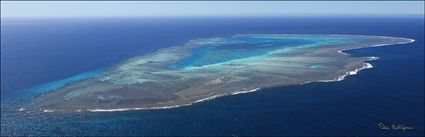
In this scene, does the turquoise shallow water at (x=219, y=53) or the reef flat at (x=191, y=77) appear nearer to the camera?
the reef flat at (x=191, y=77)

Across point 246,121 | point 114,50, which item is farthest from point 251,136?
point 114,50

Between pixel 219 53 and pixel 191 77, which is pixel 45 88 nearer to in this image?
pixel 191 77

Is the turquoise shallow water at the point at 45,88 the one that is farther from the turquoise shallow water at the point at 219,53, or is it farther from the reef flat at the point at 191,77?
the turquoise shallow water at the point at 219,53

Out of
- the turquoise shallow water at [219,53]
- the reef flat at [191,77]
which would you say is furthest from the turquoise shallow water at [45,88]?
the turquoise shallow water at [219,53]

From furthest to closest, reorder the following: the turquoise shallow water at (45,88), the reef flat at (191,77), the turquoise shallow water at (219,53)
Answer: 1. the turquoise shallow water at (219,53)
2. the turquoise shallow water at (45,88)
3. the reef flat at (191,77)

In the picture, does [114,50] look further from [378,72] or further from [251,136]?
[251,136]

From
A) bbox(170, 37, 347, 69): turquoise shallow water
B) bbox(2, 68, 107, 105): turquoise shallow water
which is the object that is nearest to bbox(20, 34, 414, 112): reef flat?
bbox(170, 37, 347, 69): turquoise shallow water

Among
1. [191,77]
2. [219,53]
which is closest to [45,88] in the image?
[191,77]

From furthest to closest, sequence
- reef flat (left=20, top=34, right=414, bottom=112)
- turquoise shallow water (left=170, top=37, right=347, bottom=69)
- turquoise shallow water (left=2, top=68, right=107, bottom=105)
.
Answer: turquoise shallow water (left=170, top=37, right=347, bottom=69) < turquoise shallow water (left=2, top=68, right=107, bottom=105) < reef flat (left=20, top=34, right=414, bottom=112)

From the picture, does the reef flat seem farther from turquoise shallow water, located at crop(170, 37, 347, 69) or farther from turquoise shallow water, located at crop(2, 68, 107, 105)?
turquoise shallow water, located at crop(2, 68, 107, 105)
